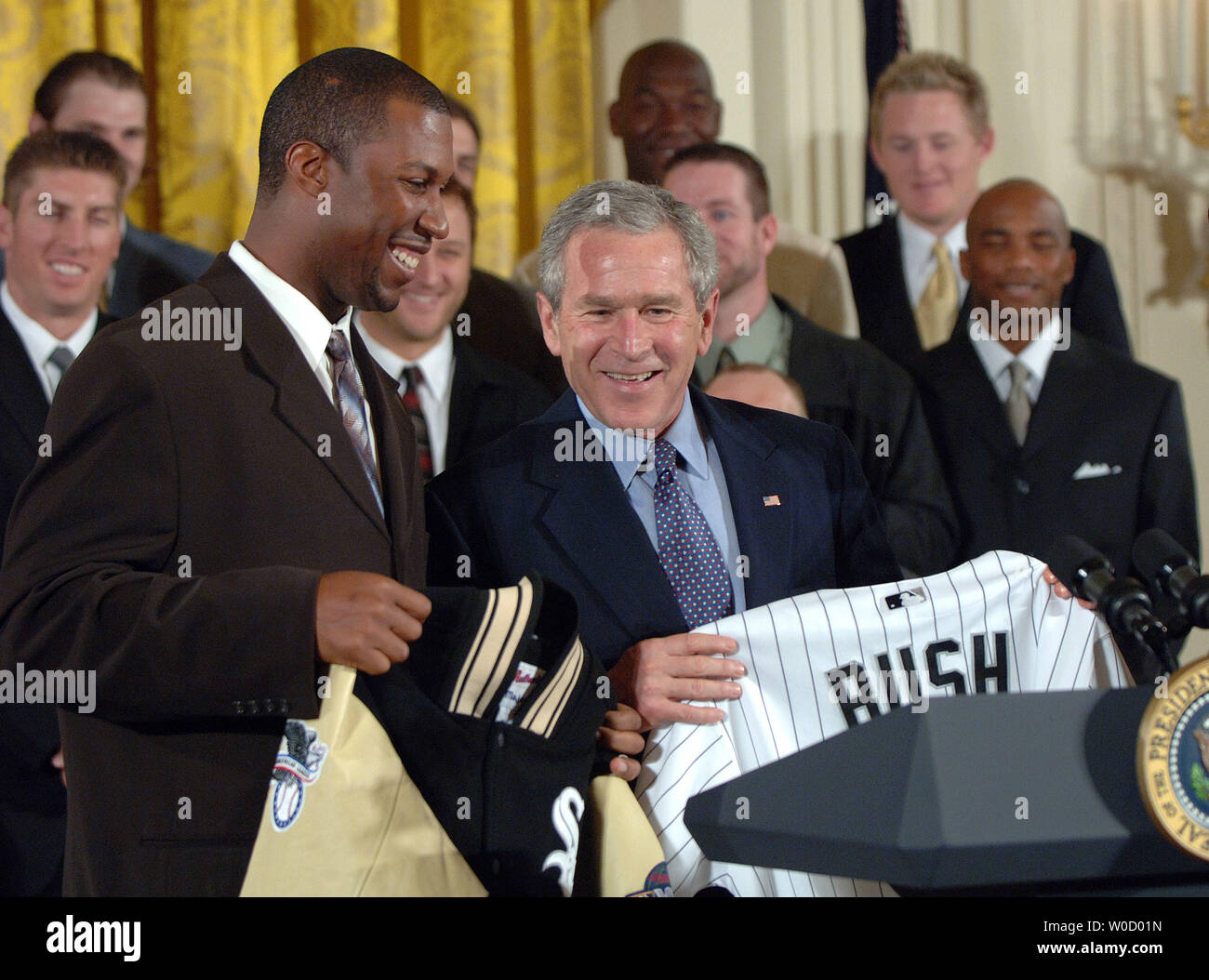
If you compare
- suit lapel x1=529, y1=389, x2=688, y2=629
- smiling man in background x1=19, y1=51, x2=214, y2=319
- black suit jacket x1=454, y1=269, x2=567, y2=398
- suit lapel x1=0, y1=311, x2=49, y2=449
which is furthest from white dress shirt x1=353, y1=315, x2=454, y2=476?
suit lapel x1=529, y1=389, x2=688, y2=629

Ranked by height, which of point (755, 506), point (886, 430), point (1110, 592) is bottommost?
point (1110, 592)

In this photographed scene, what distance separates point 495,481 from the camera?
193cm

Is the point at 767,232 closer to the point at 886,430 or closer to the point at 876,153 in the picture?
the point at 886,430

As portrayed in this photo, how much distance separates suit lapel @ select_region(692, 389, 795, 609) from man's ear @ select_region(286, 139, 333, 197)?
0.65 meters

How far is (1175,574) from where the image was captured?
1.63 metres

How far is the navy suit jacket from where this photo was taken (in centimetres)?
184

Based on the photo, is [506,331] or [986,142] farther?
[986,142]

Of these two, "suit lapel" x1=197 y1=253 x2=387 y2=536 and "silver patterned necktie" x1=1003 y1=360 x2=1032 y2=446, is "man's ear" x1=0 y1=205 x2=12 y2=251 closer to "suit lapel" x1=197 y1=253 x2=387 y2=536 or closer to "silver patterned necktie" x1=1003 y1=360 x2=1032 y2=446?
"suit lapel" x1=197 y1=253 x2=387 y2=536

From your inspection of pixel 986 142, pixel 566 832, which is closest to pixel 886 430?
pixel 986 142

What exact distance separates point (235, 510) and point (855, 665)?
0.83 metres

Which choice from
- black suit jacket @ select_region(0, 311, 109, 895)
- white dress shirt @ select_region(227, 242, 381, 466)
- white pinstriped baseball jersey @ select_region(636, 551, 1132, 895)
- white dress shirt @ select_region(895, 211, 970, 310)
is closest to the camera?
white dress shirt @ select_region(227, 242, 381, 466)

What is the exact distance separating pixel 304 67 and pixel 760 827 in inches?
40.5

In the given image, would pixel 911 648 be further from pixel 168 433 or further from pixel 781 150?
pixel 781 150
